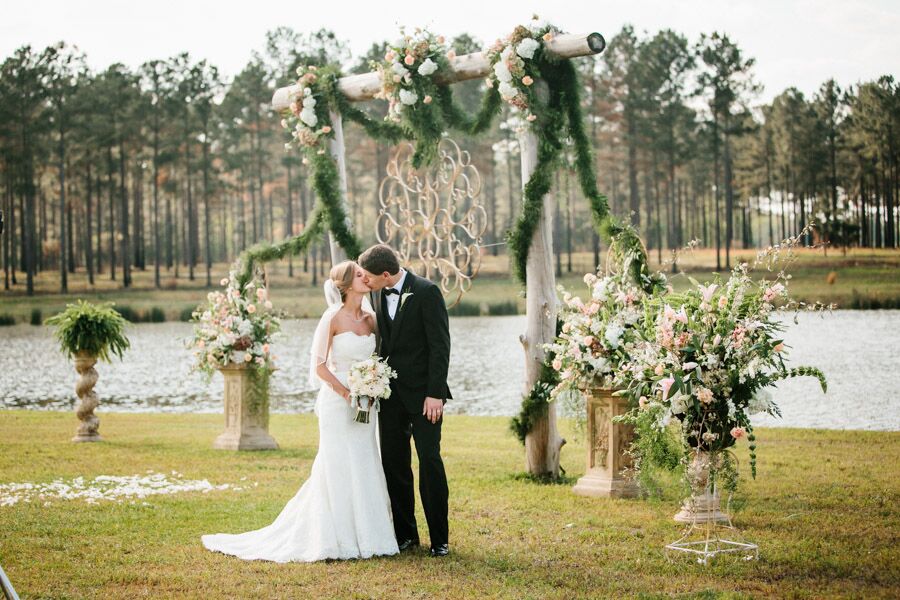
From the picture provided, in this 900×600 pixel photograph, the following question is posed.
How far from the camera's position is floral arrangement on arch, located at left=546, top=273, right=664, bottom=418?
8.25m

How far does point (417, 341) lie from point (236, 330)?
214 inches

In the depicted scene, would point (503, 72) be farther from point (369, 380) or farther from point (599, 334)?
point (369, 380)

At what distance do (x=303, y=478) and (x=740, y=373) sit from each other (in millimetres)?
4978

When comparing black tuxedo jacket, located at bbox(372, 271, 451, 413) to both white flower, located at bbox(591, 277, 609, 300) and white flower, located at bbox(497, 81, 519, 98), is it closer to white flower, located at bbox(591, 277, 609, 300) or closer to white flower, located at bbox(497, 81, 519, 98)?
white flower, located at bbox(591, 277, 609, 300)

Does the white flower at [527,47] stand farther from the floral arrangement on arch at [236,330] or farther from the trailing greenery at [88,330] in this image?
the trailing greenery at [88,330]

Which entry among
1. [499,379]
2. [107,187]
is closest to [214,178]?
[107,187]

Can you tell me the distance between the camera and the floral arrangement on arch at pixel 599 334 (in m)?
8.25

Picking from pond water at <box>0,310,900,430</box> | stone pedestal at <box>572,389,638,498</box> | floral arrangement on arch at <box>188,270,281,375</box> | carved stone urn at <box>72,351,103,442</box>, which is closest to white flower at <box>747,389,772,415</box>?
stone pedestal at <box>572,389,638,498</box>

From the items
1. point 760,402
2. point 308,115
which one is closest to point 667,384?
point 760,402

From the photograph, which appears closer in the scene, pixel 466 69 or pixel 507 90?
pixel 507 90

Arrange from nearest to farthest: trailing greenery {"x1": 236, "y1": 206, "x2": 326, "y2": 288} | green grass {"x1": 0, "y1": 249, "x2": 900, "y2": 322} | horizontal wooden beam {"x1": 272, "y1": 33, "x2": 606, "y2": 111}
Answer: horizontal wooden beam {"x1": 272, "y1": 33, "x2": 606, "y2": 111} → trailing greenery {"x1": 236, "y1": 206, "x2": 326, "y2": 288} → green grass {"x1": 0, "y1": 249, "x2": 900, "y2": 322}

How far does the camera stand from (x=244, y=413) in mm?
11898

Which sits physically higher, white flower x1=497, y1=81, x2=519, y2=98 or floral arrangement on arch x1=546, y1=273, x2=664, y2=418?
white flower x1=497, y1=81, x2=519, y2=98

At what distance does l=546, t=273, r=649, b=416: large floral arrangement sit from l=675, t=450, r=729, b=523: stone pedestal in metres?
1.30
